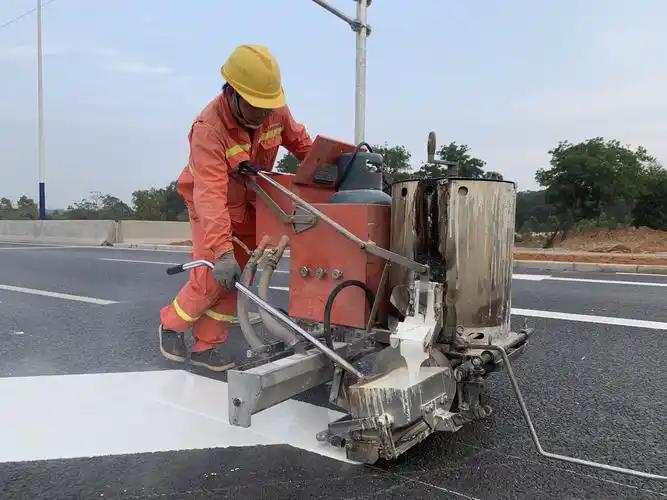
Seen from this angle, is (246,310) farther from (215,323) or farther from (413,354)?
(413,354)

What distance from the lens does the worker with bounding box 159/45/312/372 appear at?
2.86m

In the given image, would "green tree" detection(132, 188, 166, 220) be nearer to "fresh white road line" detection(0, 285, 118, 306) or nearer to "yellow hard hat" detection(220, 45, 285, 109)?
"fresh white road line" detection(0, 285, 118, 306)

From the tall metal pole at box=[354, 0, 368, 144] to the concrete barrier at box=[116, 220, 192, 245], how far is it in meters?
7.18

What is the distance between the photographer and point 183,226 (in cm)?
2025

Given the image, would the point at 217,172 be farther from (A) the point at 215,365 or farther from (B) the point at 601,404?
(B) the point at 601,404

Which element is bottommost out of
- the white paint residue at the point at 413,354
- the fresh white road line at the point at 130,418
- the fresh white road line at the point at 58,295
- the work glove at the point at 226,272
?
the fresh white road line at the point at 130,418

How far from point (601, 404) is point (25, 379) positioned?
3158 millimetres

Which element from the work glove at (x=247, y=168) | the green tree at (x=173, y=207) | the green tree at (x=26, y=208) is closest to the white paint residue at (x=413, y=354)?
the work glove at (x=247, y=168)

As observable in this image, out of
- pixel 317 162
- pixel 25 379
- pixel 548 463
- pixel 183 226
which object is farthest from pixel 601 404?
pixel 183 226

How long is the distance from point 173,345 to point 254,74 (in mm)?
1735

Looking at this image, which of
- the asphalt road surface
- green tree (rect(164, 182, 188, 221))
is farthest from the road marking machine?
green tree (rect(164, 182, 188, 221))

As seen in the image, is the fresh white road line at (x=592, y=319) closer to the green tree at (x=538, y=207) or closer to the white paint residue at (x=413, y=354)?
the white paint residue at (x=413, y=354)

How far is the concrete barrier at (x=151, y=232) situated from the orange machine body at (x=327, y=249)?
46.6 ft

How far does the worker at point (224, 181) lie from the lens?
286 centimetres
